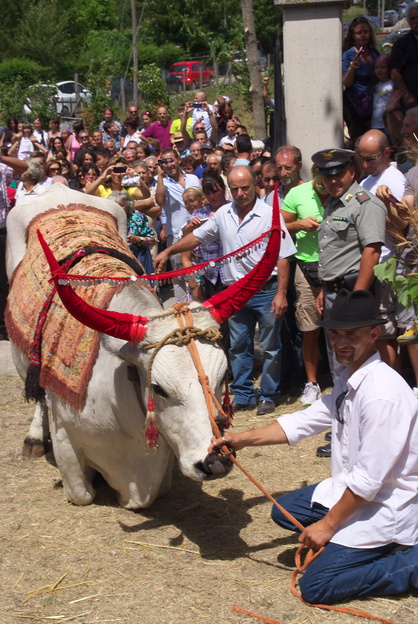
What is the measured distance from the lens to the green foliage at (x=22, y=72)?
41.0 m

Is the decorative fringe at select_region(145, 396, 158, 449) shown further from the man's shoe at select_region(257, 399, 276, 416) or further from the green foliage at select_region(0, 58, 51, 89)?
the green foliage at select_region(0, 58, 51, 89)

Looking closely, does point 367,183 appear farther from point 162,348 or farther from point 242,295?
point 162,348

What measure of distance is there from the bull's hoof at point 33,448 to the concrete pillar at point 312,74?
3865 mm

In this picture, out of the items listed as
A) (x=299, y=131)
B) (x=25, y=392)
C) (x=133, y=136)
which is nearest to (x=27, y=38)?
(x=133, y=136)

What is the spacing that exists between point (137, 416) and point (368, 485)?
1.52m

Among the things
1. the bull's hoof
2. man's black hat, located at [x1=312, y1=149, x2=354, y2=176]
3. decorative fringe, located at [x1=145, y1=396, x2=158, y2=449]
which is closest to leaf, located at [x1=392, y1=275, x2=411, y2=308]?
man's black hat, located at [x1=312, y1=149, x2=354, y2=176]

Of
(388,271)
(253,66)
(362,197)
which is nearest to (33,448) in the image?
(388,271)

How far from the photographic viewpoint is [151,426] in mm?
4254

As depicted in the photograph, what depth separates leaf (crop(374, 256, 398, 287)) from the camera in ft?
16.2

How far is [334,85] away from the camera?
25.9ft

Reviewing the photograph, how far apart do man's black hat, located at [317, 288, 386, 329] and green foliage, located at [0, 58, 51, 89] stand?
130 ft

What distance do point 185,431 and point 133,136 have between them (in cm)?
1199

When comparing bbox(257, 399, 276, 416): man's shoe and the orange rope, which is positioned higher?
the orange rope

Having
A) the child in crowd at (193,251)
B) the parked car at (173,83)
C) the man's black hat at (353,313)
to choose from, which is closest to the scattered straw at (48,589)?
the man's black hat at (353,313)
